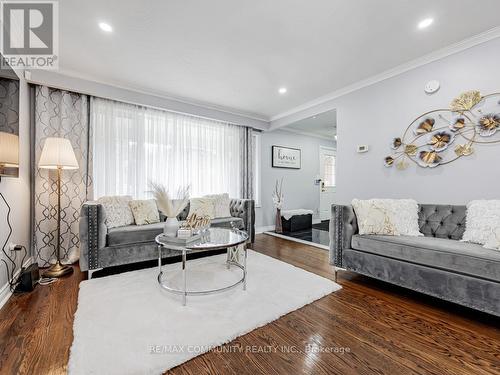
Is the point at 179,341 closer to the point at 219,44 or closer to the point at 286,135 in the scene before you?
the point at 219,44

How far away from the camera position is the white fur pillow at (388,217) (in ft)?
7.78

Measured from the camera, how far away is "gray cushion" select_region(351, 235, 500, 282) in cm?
165

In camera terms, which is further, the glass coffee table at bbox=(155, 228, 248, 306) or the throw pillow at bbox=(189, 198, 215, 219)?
the throw pillow at bbox=(189, 198, 215, 219)

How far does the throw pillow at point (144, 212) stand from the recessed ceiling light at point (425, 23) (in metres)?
3.68

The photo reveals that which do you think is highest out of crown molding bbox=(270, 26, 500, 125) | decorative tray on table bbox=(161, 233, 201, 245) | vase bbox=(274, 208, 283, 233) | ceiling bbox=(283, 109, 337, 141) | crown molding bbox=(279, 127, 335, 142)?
crown molding bbox=(270, 26, 500, 125)

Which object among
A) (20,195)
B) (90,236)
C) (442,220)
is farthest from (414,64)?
(20,195)

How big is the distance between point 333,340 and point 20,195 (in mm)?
3397

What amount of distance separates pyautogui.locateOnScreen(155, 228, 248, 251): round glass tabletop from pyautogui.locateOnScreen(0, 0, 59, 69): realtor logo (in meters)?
2.02

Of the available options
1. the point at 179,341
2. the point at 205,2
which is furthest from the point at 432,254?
the point at 205,2

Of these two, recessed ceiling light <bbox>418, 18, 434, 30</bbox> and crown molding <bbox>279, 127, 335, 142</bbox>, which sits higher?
recessed ceiling light <bbox>418, 18, 434, 30</bbox>

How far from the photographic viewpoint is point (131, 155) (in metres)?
3.51

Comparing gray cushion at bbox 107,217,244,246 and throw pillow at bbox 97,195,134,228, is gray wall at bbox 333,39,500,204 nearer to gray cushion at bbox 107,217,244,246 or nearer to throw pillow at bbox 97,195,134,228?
gray cushion at bbox 107,217,244,246

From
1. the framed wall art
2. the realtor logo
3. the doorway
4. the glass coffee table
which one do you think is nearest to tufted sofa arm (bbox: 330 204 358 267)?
the glass coffee table

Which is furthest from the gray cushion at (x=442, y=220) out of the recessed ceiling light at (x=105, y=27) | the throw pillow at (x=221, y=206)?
the recessed ceiling light at (x=105, y=27)
